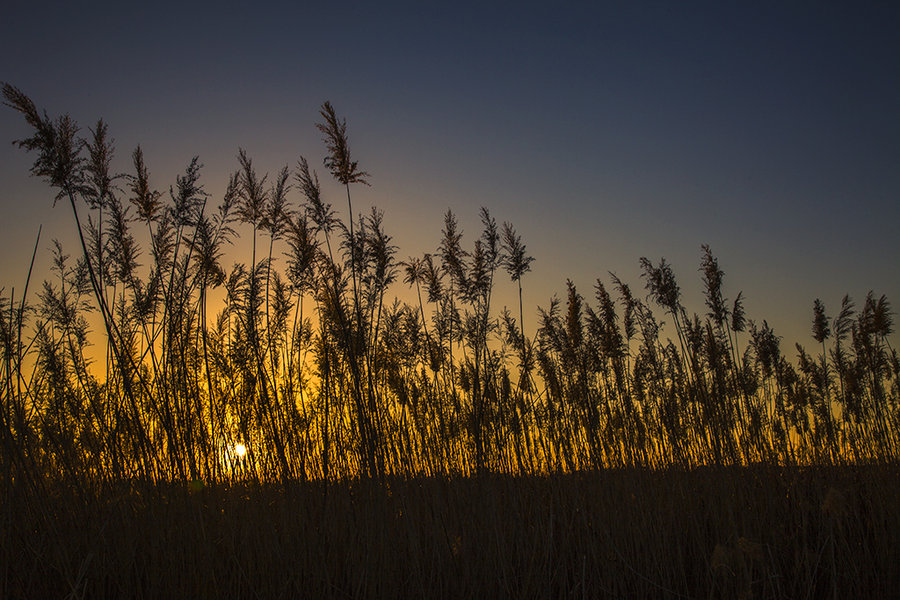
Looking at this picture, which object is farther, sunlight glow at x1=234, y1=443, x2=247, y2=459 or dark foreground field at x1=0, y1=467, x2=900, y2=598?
sunlight glow at x1=234, y1=443, x2=247, y2=459

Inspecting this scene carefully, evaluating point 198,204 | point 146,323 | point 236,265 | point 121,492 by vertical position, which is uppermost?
point 198,204

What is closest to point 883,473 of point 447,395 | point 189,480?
point 447,395

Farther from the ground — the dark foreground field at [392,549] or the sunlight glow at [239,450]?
the sunlight glow at [239,450]

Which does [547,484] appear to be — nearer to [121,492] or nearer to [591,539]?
[591,539]

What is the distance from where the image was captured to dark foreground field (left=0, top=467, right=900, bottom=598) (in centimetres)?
245

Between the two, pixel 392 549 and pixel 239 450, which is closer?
pixel 392 549

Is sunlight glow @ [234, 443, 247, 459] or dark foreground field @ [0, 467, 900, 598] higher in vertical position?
sunlight glow @ [234, 443, 247, 459]

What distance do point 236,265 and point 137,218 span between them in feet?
2.47

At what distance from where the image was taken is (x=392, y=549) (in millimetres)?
2756

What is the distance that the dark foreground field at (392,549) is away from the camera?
8.04 ft

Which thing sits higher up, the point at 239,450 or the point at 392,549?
the point at 239,450

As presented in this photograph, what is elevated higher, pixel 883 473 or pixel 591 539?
pixel 591 539

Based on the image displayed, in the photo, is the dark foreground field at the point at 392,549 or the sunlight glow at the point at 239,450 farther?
the sunlight glow at the point at 239,450

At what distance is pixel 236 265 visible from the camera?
4.14 m
